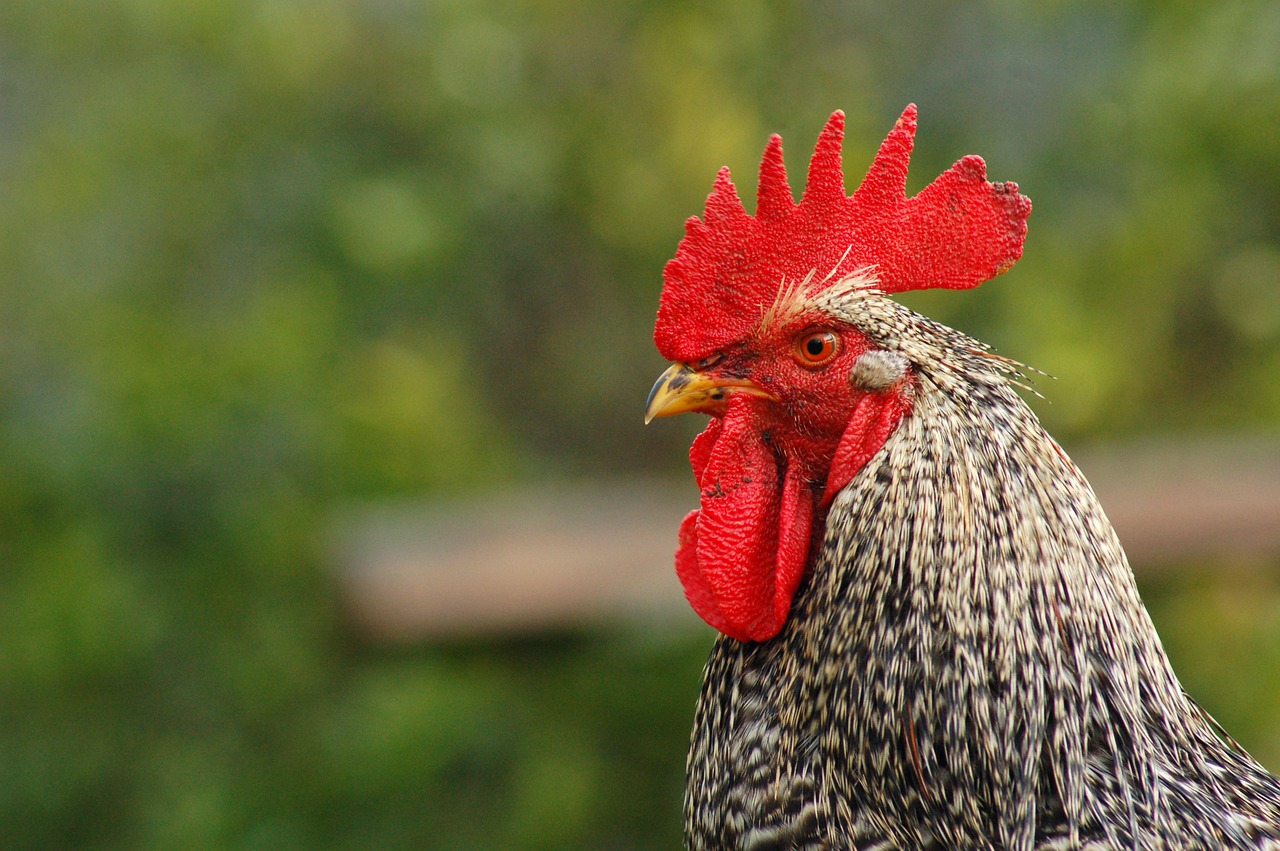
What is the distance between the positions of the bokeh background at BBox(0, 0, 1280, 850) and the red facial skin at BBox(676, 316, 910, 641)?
3.17 meters

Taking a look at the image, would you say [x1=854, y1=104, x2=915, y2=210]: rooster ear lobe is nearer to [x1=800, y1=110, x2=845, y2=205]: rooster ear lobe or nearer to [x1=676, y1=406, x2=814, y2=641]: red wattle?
[x1=800, y1=110, x2=845, y2=205]: rooster ear lobe

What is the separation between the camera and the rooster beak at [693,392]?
227 cm

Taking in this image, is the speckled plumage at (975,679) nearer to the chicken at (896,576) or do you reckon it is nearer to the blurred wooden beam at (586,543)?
the chicken at (896,576)

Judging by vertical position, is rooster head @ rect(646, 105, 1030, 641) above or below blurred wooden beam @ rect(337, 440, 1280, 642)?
above

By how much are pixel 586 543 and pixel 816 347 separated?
3.57 m

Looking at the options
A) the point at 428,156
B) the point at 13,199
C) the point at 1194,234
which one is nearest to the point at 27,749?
the point at 13,199

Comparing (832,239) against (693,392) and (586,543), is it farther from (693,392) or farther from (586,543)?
(586,543)

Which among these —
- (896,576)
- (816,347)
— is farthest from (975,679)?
(816,347)

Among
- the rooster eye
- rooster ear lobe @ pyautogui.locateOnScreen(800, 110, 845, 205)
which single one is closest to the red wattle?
the rooster eye

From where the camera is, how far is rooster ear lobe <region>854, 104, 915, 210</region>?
2316 mm

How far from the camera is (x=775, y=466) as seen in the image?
228 cm

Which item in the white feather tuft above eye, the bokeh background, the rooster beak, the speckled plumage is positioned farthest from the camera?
the bokeh background

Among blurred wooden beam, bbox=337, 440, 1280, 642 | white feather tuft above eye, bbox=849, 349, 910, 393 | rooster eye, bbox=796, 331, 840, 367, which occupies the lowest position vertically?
blurred wooden beam, bbox=337, 440, 1280, 642

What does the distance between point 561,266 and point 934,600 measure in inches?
233
